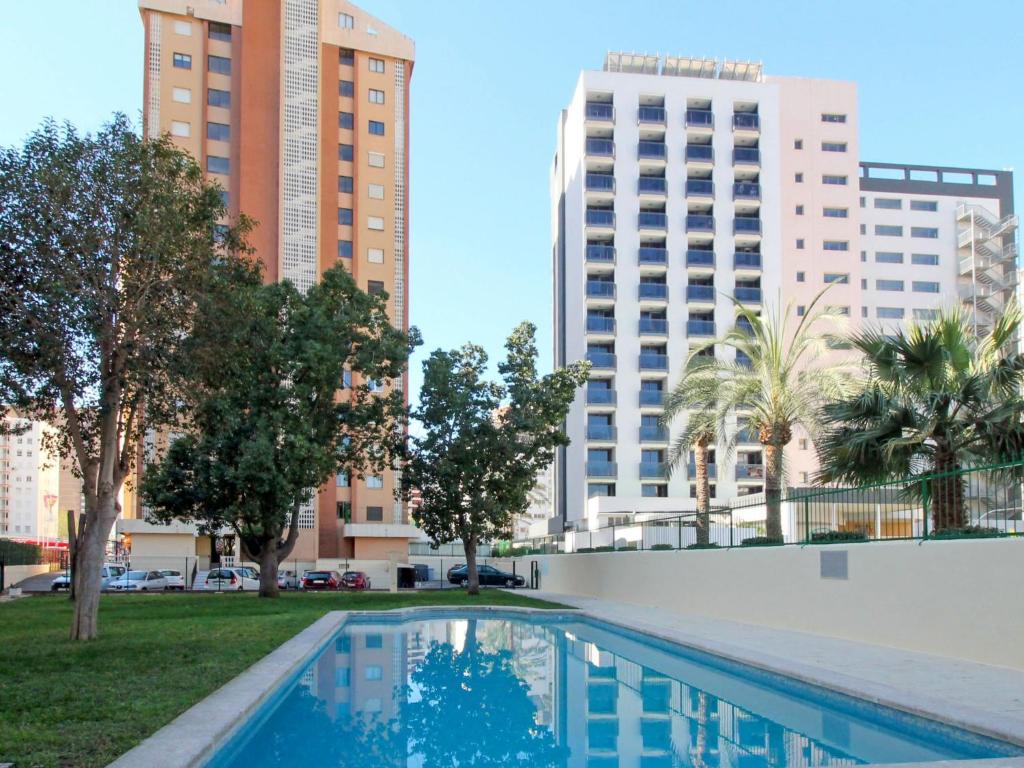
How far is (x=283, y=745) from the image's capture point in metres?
9.67

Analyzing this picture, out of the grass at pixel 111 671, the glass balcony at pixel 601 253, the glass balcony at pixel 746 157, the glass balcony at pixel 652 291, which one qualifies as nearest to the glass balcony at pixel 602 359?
the glass balcony at pixel 652 291

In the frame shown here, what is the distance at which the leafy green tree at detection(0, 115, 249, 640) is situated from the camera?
14.4 meters

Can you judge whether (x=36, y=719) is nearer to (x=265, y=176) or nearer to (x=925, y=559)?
(x=925, y=559)

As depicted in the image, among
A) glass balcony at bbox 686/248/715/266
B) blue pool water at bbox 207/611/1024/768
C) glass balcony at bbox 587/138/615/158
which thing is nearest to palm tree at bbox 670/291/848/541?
blue pool water at bbox 207/611/1024/768

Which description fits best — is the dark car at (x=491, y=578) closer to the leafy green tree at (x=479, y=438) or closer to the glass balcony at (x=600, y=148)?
the leafy green tree at (x=479, y=438)

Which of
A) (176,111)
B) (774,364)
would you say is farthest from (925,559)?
(176,111)

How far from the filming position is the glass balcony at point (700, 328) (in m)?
62.2

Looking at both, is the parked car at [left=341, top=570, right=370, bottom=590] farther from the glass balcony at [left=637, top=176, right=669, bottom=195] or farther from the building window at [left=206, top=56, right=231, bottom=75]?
the building window at [left=206, top=56, right=231, bottom=75]

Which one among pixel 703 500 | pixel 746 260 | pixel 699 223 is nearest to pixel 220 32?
pixel 699 223

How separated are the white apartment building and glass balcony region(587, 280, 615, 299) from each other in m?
0.10

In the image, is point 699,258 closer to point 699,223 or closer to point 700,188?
point 699,223

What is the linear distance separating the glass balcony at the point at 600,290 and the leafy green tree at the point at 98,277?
45.6 metres

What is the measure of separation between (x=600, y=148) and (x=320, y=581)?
33786 millimetres

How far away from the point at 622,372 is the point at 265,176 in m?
24.8
